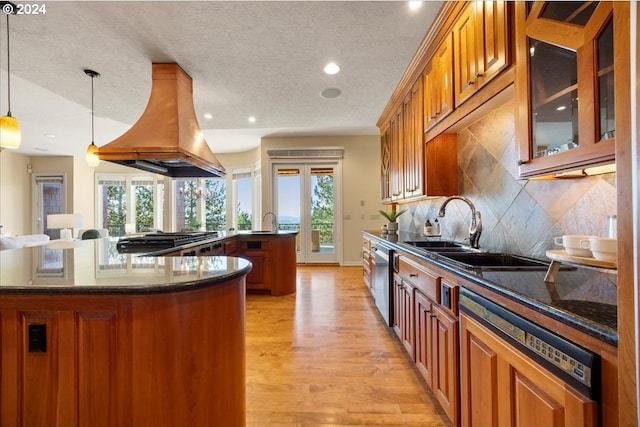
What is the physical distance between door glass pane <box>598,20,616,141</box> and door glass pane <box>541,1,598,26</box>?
12 centimetres

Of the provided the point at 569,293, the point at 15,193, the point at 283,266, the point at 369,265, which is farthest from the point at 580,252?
the point at 15,193

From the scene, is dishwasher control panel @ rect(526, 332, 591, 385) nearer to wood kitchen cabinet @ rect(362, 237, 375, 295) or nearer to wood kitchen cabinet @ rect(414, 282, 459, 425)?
wood kitchen cabinet @ rect(414, 282, 459, 425)

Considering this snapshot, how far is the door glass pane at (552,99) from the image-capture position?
3.32 ft

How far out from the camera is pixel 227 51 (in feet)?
7.57

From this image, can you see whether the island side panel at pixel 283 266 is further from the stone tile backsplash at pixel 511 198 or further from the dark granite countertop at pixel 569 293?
the dark granite countertop at pixel 569 293

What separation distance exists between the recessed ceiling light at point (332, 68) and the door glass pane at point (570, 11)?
5.63 feet

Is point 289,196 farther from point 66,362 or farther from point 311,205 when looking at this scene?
point 66,362

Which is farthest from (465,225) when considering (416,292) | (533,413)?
(533,413)

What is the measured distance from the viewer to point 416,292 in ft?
6.11

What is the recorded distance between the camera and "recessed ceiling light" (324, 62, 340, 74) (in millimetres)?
2512

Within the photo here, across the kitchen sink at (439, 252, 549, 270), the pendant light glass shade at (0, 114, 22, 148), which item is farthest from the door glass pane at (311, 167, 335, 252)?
the pendant light glass shade at (0, 114, 22, 148)

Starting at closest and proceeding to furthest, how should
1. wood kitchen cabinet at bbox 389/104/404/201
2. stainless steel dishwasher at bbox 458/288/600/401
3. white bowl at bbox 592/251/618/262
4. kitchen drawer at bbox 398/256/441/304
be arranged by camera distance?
stainless steel dishwasher at bbox 458/288/600/401
white bowl at bbox 592/251/618/262
kitchen drawer at bbox 398/256/441/304
wood kitchen cabinet at bbox 389/104/404/201

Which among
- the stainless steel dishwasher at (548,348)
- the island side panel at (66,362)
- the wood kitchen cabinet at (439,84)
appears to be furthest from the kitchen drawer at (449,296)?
the island side panel at (66,362)

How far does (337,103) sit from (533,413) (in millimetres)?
3327
